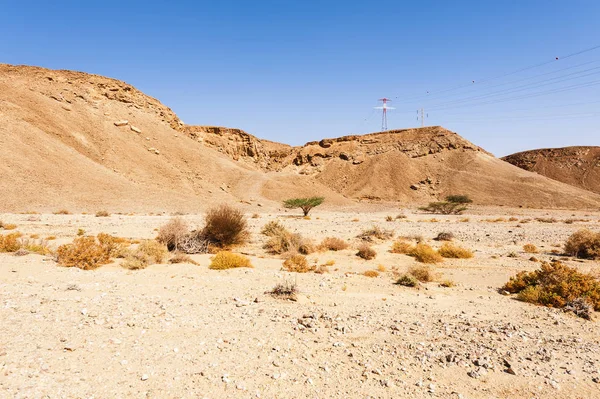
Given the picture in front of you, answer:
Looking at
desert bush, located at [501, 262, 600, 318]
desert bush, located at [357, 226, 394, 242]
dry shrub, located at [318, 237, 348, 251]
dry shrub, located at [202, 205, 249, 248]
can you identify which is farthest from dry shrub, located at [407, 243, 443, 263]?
dry shrub, located at [202, 205, 249, 248]

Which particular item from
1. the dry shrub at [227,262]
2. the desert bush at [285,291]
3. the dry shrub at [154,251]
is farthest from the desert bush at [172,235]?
the desert bush at [285,291]

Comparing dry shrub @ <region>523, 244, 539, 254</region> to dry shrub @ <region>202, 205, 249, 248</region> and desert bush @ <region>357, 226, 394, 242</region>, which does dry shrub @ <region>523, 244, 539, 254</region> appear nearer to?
desert bush @ <region>357, 226, 394, 242</region>

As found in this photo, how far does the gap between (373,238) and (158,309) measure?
38.7 ft

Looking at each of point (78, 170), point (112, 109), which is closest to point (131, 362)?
point (78, 170)

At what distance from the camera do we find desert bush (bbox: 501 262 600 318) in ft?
23.6

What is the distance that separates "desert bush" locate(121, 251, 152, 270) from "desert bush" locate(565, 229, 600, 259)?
14866mm

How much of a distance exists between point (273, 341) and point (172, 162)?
177ft

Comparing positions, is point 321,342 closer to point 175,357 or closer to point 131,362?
point 175,357

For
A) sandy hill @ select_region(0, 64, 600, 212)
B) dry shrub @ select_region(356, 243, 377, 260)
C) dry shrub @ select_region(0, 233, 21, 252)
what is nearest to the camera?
dry shrub @ select_region(0, 233, 21, 252)

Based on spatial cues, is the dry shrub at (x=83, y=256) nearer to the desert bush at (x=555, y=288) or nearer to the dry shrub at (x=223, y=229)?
the dry shrub at (x=223, y=229)

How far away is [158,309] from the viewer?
6.02 meters

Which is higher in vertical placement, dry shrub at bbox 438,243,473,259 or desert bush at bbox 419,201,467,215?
desert bush at bbox 419,201,467,215

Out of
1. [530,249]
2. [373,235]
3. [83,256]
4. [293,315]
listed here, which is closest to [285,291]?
[293,315]

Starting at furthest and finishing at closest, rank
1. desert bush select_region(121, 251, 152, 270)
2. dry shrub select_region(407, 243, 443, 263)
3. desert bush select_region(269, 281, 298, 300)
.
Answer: dry shrub select_region(407, 243, 443, 263)
desert bush select_region(121, 251, 152, 270)
desert bush select_region(269, 281, 298, 300)
